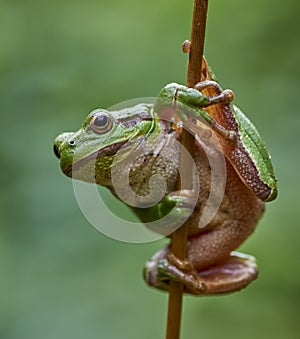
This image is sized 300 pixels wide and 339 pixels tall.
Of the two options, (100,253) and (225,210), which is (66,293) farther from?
(225,210)

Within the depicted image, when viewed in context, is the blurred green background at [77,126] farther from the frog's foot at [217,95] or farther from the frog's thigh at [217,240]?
the frog's foot at [217,95]

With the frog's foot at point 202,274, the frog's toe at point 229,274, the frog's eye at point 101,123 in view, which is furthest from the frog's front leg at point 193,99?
the frog's toe at point 229,274

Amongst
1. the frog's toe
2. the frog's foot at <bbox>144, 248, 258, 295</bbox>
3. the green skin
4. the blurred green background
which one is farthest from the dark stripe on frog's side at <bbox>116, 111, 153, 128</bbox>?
the blurred green background

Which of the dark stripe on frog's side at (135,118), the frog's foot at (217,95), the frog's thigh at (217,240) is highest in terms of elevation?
the frog's foot at (217,95)

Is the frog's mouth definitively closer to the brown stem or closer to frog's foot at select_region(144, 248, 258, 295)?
the brown stem

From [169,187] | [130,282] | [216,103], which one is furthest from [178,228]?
[130,282]

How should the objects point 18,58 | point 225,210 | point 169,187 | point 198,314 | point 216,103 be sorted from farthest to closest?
point 18,58
point 198,314
point 225,210
point 169,187
point 216,103

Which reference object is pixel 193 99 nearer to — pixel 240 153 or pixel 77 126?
pixel 240 153
